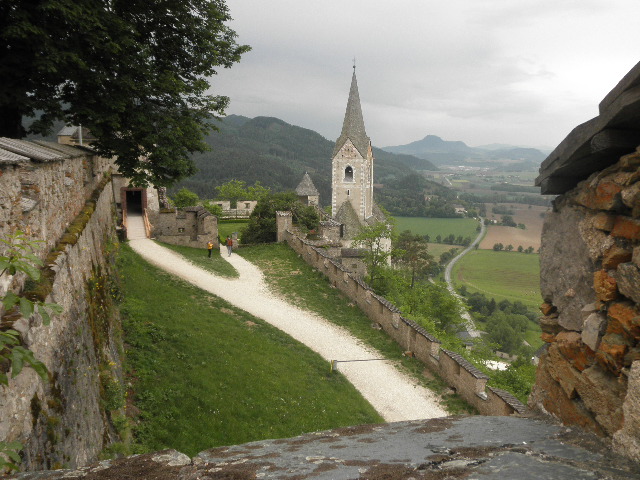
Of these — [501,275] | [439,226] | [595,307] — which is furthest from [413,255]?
[439,226]

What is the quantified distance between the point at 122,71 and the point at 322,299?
40.5 feet

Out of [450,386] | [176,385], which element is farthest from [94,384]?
[450,386]

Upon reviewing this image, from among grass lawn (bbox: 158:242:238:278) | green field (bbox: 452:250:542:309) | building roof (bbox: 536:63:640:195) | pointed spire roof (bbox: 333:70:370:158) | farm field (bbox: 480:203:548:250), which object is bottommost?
green field (bbox: 452:250:542:309)

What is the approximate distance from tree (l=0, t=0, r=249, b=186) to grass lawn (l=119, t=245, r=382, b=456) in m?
4.37

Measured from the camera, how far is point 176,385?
9.51 meters

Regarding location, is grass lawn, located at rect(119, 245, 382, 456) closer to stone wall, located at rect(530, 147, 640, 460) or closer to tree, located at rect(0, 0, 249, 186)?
tree, located at rect(0, 0, 249, 186)

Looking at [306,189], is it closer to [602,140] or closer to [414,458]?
[602,140]

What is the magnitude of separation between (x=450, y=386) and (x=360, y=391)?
9.37 feet

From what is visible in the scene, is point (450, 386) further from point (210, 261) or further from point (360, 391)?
point (210, 261)

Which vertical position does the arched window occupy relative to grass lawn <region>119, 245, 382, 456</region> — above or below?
above

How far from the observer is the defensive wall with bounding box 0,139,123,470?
4.12 m

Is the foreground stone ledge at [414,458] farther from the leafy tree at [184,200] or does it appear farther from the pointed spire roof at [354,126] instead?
the leafy tree at [184,200]

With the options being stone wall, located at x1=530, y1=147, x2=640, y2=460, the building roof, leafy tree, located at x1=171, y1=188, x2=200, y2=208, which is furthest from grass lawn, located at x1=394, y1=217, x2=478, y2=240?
the building roof

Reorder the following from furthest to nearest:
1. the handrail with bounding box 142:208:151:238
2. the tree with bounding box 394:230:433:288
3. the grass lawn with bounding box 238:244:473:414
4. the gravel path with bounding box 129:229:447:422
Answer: the tree with bounding box 394:230:433:288 < the handrail with bounding box 142:208:151:238 < the grass lawn with bounding box 238:244:473:414 < the gravel path with bounding box 129:229:447:422
